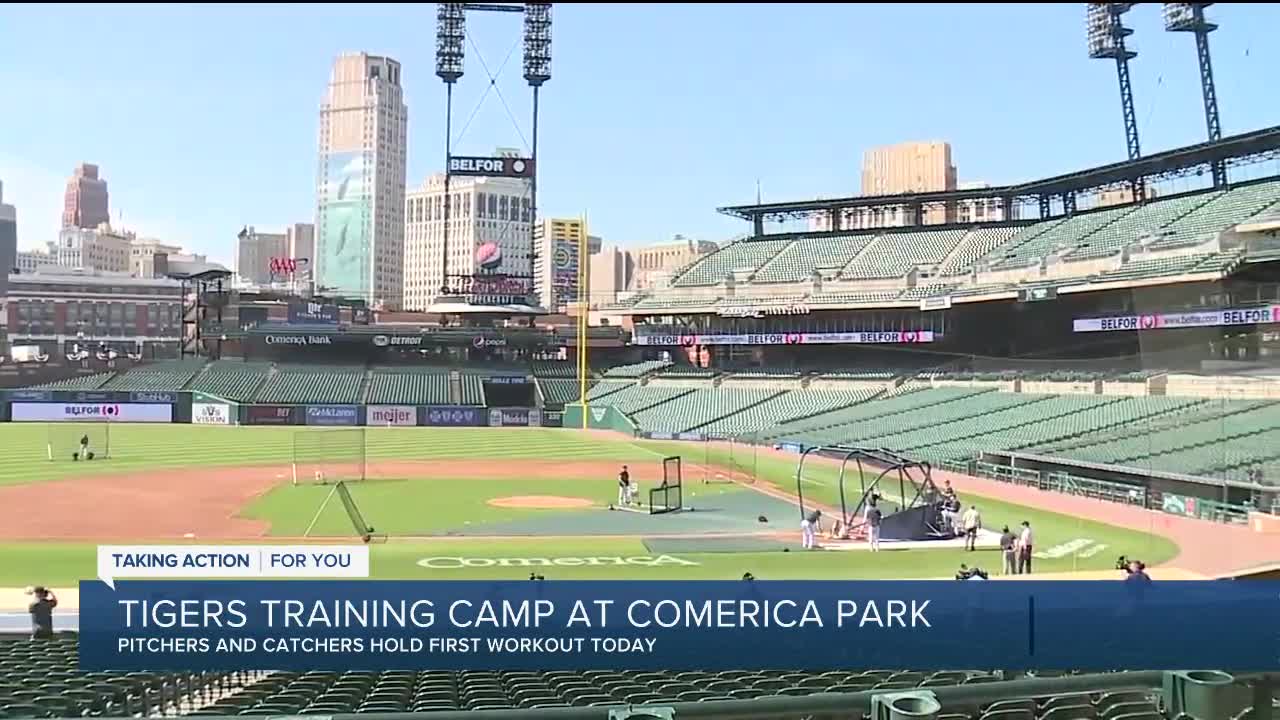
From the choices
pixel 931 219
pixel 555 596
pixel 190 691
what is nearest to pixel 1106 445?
pixel 555 596

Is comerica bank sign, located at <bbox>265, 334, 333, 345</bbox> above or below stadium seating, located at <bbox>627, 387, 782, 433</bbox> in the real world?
above

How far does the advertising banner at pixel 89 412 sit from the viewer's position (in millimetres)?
59219

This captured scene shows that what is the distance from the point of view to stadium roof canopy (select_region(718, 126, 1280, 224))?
45812 millimetres

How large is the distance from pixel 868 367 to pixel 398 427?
29.1 metres

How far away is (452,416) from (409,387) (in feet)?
15.9

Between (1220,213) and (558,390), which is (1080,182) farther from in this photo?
(558,390)

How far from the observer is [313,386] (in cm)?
6569

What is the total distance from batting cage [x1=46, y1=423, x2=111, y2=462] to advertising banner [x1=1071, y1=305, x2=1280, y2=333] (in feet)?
129

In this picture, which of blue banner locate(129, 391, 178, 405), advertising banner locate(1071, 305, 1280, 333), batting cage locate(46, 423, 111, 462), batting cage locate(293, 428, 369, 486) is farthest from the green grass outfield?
blue banner locate(129, 391, 178, 405)

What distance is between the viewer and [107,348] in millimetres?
103688

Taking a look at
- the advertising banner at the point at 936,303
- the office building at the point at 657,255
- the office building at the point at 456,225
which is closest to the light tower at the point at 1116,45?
the advertising banner at the point at 936,303

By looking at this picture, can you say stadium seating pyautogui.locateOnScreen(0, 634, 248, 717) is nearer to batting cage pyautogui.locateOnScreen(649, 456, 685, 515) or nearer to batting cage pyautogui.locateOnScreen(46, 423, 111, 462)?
batting cage pyautogui.locateOnScreen(649, 456, 685, 515)

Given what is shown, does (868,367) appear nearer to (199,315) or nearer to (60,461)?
(60,461)

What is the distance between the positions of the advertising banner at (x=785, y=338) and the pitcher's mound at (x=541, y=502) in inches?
1245
